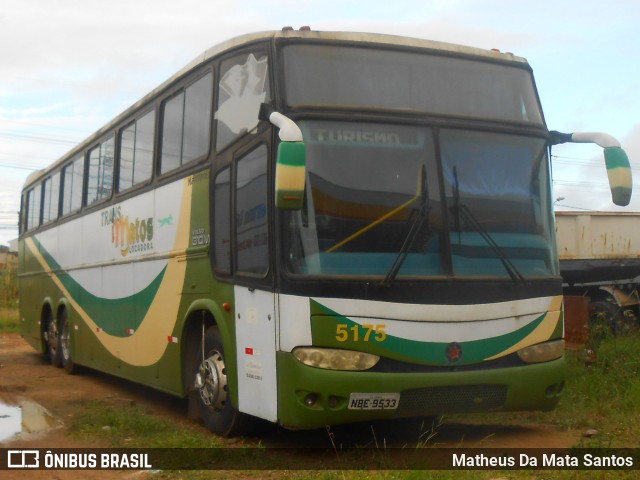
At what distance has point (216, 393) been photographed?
8430mm

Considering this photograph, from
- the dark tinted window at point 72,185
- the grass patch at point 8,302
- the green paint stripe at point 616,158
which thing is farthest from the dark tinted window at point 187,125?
the grass patch at point 8,302

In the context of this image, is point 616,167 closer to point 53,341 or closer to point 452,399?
point 452,399

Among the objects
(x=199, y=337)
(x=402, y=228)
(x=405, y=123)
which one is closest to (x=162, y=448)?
(x=199, y=337)

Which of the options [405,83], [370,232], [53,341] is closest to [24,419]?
[370,232]

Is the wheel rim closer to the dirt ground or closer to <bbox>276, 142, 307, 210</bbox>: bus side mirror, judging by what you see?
the dirt ground

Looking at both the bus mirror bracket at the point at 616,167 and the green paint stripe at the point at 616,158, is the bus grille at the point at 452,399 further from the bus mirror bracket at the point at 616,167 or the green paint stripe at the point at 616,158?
the green paint stripe at the point at 616,158

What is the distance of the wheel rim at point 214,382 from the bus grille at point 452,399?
193cm

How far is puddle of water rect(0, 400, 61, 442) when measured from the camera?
9297mm

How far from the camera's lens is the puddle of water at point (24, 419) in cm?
930

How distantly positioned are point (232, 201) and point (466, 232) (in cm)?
204

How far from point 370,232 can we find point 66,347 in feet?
32.1

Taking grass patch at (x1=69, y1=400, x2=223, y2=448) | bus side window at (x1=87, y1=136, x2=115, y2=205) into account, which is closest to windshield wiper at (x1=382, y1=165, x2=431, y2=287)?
grass patch at (x1=69, y1=400, x2=223, y2=448)

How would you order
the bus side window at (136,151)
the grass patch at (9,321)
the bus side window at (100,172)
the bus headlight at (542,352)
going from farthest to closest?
the grass patch at (9,321)
the bus side window at (100,172)
the bus side window at (136,151)
the bus headlight at (542,352)

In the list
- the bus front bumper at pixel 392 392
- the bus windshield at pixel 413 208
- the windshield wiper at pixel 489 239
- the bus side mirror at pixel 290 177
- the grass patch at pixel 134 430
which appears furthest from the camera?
the grass patch at pixel 134 430
